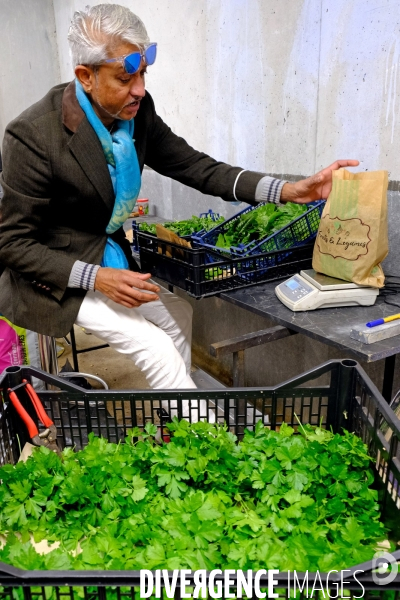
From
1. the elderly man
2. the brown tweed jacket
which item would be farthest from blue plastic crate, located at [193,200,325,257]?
the brown tweed jacket

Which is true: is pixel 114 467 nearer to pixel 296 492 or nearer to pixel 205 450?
pixel 205 450

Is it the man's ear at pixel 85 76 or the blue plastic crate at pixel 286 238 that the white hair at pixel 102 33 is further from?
the blue plastic crate at pixel 286 238

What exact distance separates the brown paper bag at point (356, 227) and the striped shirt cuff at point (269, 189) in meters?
0.24

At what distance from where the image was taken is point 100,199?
6.07 feet

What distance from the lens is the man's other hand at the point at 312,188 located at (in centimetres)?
193

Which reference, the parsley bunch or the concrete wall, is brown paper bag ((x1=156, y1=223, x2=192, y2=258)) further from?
the concrete wall

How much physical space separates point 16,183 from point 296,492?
51.5 inches

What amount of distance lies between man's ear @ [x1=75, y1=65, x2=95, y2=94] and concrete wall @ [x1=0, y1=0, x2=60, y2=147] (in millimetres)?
4152

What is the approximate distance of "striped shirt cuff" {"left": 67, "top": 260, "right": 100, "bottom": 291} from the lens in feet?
5.85

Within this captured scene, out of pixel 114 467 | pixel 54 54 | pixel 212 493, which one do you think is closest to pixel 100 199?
pixel 114 467

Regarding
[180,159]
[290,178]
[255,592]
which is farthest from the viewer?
[290,178]

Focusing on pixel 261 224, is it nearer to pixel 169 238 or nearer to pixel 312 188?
pixel 312 188

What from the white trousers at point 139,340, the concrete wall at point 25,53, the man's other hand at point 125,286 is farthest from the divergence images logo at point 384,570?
the concrete wall at point 25,53

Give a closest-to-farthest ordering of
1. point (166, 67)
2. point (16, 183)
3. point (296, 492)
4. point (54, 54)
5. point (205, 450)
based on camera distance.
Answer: point (296, 492), point (205, 450), point (16, 183), point (166, 67), point (54, 54)
